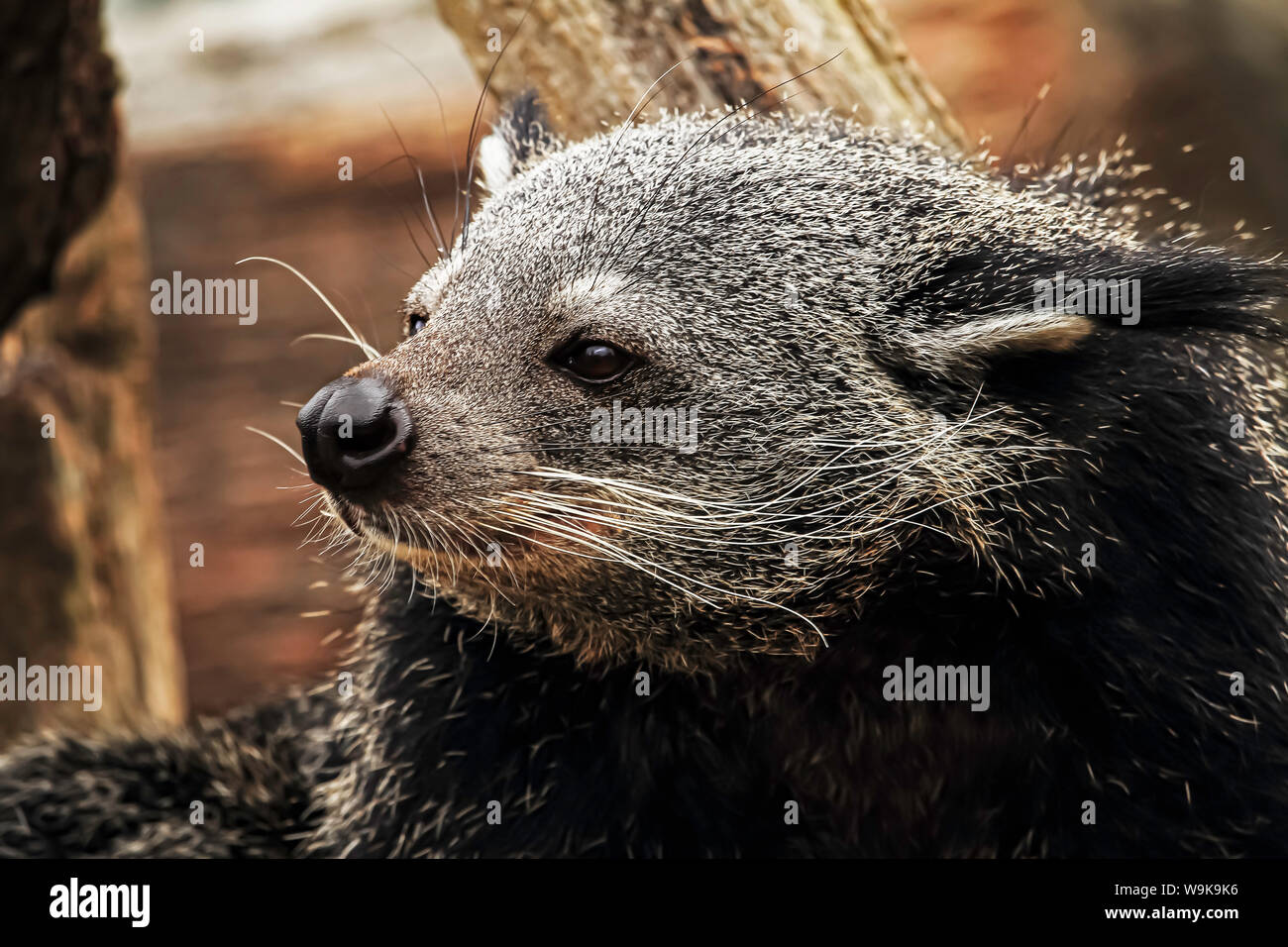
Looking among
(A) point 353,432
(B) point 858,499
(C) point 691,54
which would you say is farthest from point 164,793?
(C) point 691,54

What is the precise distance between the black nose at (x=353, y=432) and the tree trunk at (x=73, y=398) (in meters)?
2.37

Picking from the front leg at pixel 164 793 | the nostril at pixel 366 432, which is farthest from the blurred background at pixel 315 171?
the nostril at pixel 366 432

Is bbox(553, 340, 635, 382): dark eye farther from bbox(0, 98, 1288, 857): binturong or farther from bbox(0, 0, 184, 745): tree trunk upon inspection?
bbox(0, 0, 184, 745): tree trunk

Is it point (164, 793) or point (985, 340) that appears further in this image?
point (164, 793)

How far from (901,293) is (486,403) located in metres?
1.31

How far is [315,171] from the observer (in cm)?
1162

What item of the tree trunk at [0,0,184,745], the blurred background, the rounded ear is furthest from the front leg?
the blurred background

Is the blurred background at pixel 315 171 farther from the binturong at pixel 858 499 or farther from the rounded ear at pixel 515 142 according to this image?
the binturong at pixel 858 499

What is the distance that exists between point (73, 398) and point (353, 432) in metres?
3.67

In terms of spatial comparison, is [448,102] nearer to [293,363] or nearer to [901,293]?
[293,363]

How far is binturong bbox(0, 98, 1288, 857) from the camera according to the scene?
370cm

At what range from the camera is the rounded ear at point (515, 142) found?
4.76 metres

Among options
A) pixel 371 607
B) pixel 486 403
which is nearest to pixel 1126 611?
pixel 486 403

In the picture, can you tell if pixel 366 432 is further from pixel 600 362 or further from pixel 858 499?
pixel 858 499
